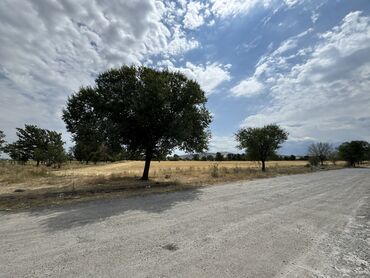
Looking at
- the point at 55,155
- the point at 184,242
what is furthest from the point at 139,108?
the point at 55,155

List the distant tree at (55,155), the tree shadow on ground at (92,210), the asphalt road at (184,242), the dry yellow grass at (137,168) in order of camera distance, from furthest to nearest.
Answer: the distant tree at (55,155) < the dry yellow grass at (137,168) < the tree shadow on ground at (92,210) < the asphalt road at (184,242)

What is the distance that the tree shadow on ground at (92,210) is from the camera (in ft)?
24.1

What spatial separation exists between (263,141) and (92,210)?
124ft

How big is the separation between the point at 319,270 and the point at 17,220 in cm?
803

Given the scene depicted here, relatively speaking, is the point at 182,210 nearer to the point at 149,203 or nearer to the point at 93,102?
the point at 149,203

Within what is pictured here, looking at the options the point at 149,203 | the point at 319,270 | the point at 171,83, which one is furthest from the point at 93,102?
the point at 319,270

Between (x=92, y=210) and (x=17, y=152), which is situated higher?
(x=17, y=152)

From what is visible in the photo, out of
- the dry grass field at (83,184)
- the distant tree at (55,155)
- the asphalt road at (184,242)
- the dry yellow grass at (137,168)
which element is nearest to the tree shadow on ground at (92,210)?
the asphalt road at (184,242)

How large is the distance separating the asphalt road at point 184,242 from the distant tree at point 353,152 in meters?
99.2

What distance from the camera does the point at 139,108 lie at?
17.0m

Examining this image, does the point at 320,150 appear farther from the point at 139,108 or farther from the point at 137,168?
the point at 139,108

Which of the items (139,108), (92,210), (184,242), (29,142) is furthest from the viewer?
(29,142)

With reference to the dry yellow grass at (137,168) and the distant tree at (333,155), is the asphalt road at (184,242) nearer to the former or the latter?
the dry yellow grass at (137,168)

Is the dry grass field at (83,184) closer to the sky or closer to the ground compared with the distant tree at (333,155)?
closer to the ground
